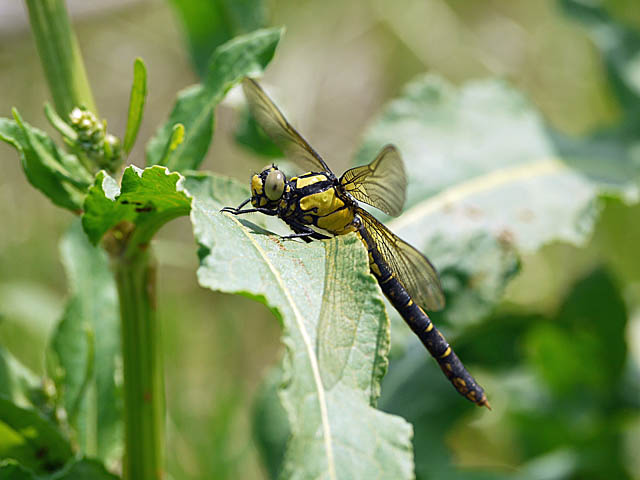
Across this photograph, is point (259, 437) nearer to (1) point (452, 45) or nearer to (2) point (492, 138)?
(2) point (492, 138)

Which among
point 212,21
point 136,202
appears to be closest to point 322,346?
point 136,202

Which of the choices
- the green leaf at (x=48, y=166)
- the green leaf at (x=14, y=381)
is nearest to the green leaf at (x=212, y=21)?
the green leaf at (x=48, y=166)

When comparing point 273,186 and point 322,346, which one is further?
point 273,186

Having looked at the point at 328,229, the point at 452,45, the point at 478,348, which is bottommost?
the point at 478,348

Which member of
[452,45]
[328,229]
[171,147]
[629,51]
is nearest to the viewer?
[171,147]

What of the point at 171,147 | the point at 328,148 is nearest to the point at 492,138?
the point at 171,147

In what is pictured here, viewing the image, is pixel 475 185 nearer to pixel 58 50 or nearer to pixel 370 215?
pixel 370 215

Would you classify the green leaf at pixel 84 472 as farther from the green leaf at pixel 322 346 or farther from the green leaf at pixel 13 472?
the green leaf at pixel 322 346
